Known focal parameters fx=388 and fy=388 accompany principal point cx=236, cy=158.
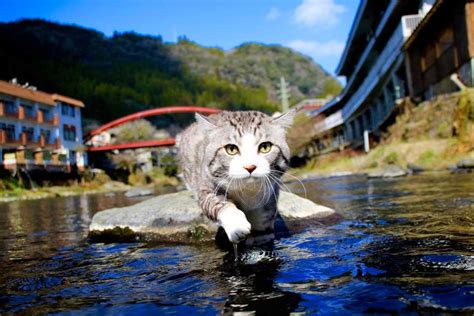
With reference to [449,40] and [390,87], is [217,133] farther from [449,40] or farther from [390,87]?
[390,87]

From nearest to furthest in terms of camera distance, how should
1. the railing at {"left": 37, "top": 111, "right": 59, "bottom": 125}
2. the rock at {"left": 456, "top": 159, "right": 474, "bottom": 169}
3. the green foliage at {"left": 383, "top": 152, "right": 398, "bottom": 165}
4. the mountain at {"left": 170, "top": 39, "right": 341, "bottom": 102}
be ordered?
the rock at {"left": 456, "top": 159, "right": 474, "bottom": 169} → the green foliage at {"left": 383, "top": 152, "right": 398, "bottom": 165} → the railing at {"left": 37, "top": 111, "right": 59, "bottom": 125} → the mountain at {"left": 170, "top": 39, "right": 341, "bottom": 102}

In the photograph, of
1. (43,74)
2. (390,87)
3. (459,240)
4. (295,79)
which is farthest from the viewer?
(295,79)

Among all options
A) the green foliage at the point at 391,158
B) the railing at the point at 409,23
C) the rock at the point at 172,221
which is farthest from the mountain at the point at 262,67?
the rock at the point at 172,221

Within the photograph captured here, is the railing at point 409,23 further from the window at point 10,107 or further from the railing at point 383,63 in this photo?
the window at point 10,107

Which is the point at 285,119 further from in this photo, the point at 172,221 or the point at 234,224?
the point at 172,221

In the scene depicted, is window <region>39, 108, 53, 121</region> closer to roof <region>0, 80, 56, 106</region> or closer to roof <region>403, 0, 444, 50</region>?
roof <region>0, 80, 56, 106</region>

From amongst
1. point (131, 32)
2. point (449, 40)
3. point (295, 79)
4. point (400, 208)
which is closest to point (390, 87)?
point (449, 40)

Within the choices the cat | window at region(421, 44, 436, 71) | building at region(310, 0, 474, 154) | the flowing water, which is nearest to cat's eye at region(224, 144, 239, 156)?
the cat

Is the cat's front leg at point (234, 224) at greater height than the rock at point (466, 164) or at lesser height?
greater
